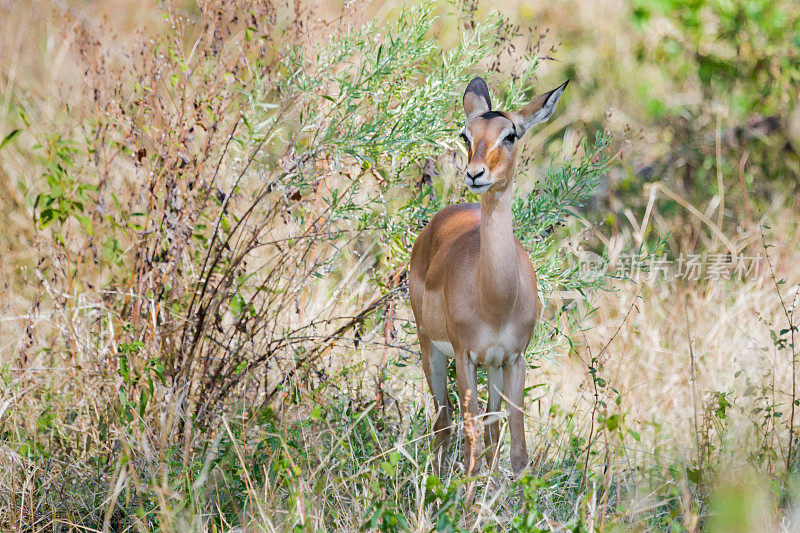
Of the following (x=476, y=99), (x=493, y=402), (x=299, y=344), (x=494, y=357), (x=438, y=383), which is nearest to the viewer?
(x=494, y=357)

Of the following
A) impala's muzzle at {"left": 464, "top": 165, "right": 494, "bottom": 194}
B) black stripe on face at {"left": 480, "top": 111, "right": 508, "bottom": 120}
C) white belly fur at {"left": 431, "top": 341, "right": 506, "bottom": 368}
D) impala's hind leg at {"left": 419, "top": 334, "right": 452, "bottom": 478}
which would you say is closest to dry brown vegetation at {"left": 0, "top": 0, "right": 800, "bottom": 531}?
impala's hind leg at {"left": 419, "top": 334, "right": 452, "bottom": 478}

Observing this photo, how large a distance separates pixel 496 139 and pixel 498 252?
423mm

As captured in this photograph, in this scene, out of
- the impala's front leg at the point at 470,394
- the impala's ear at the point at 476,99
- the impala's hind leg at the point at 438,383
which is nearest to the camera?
the impala's front leg at the point at 470,394

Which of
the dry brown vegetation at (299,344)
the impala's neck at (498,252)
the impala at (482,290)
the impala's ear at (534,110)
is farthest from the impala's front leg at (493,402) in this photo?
the impala's ear at (534,110)

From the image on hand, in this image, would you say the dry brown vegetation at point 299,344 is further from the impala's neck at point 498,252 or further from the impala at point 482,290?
the impala's neck at point 498,252

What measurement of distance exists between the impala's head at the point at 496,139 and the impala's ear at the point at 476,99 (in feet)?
0.41

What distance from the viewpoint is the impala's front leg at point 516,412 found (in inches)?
143

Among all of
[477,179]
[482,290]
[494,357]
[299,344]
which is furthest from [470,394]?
[299,344]

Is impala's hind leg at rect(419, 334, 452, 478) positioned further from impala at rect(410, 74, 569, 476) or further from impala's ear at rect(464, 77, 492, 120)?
impala's ear at rect(464, 77, 492, 120)

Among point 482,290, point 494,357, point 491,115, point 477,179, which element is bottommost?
point 494,357

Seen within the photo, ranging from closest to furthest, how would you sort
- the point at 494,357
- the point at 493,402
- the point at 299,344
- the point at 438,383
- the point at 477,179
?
the point at 477,179 → the point at 494,357 → the point at 493,402 → the point at 438,383 → the point at 299,344

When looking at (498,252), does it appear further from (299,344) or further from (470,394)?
(299,344)

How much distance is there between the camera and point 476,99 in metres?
3.78

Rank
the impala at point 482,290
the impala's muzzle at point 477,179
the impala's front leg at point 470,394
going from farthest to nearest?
the impala's front leg at point 470,394, the impala at point 482,290, the impala's muzzle at point 477,179
